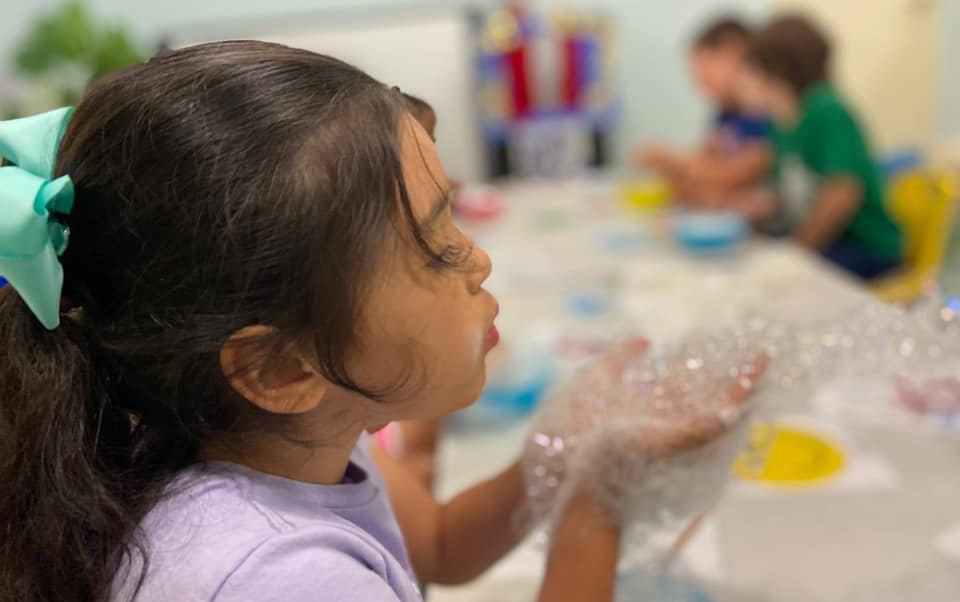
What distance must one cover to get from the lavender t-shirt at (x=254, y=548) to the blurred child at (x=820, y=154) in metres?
1.57

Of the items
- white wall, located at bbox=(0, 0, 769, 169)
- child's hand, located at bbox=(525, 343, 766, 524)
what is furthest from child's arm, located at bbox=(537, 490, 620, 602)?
white wall, located at bbox=(0, 0, 769, 169)

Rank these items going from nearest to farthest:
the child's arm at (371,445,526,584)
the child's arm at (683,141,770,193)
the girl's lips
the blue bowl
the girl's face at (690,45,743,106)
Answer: the girl's lips < the child's arm at (371,445,526,584) < the blue bowl < the child's arm at (683,141,770,193) < the girl's face at (690,45,743,106)

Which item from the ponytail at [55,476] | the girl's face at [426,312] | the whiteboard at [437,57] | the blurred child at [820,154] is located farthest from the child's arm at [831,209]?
the ponytail at [55,476]

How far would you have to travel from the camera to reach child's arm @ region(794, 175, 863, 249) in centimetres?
198

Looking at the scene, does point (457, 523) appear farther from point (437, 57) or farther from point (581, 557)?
point (437, 57)

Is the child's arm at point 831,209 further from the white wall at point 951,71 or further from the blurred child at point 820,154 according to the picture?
the white wall at point 951,71

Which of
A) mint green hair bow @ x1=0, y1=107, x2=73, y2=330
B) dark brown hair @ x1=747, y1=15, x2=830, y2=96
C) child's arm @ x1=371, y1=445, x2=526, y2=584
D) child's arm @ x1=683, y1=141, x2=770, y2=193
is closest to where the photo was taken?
mint green hair bow @ x1=0, y1=107, x2=73, y2=330

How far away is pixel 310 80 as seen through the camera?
0.44 meters

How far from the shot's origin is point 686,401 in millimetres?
661

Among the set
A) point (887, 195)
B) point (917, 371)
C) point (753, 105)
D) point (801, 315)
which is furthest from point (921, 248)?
point (917, 371)

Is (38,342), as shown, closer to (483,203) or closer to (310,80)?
(310,80)

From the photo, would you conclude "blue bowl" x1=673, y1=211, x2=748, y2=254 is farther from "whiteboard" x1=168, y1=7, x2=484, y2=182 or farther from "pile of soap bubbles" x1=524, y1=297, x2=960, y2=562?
"whiteboard" x1=168, y1=7, x2=484, y2=182

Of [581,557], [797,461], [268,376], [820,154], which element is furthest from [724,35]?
[268,376]

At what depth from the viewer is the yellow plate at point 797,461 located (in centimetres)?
82
